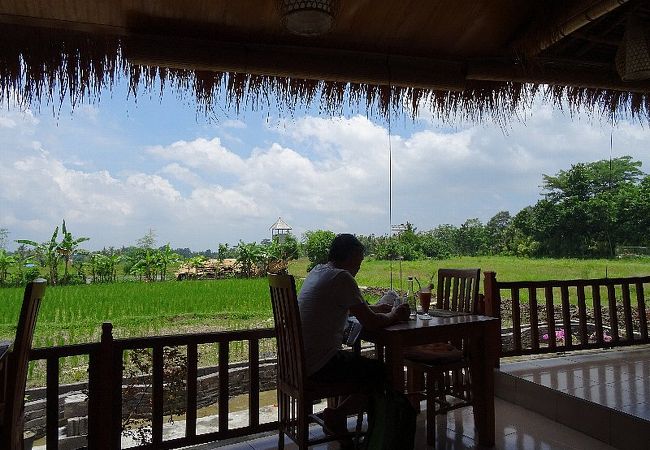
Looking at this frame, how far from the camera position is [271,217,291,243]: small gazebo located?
4.14 metres

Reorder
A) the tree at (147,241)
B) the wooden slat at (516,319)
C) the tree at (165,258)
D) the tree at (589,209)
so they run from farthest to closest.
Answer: the tree at (147,241)
the tree at (589,209)
the tree at (165,258)
the wooden slat at (516,319)

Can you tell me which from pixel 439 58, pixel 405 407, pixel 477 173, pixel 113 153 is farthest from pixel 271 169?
pixel 405 407

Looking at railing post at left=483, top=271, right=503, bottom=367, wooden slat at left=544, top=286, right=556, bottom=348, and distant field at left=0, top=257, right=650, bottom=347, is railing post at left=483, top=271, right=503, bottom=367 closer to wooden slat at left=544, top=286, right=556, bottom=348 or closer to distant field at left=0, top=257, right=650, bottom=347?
distant field at left=0, top=257, right=650, bottom=347

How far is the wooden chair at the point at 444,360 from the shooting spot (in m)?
2.44

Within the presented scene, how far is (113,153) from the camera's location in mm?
5730

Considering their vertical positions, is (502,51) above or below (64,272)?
above

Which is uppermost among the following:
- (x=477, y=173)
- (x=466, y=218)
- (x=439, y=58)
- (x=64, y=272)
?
(x=439, y=58)

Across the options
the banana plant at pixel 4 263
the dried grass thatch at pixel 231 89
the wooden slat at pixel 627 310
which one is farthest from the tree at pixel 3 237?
the wooden slat at pixel 627 310

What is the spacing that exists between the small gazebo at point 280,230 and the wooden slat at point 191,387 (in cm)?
195

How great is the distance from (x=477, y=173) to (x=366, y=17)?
3.34 meters

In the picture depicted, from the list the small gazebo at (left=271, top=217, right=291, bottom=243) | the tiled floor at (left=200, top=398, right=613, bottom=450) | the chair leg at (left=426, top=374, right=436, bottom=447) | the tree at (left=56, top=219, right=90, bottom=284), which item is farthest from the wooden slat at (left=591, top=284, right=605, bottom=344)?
the tree at (left=56, top=219, right=90, bottom=284)

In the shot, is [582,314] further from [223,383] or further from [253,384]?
[223,383]

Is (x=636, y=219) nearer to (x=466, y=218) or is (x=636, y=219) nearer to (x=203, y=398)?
(x=466, y=218)

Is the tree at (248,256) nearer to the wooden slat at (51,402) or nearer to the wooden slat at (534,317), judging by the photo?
the wooden slat at (534,317)
